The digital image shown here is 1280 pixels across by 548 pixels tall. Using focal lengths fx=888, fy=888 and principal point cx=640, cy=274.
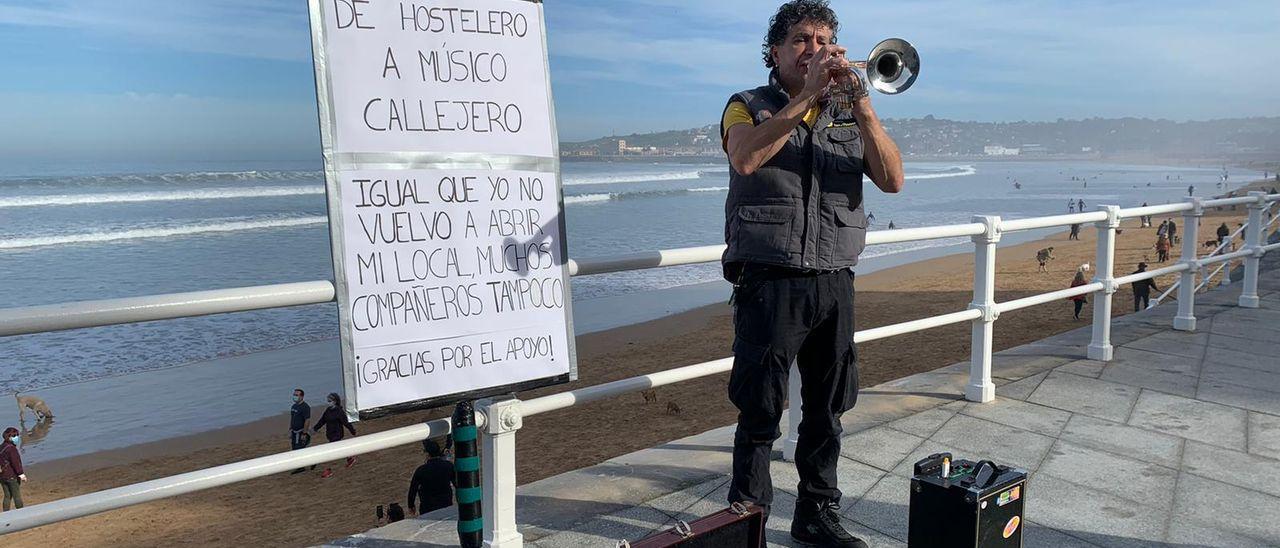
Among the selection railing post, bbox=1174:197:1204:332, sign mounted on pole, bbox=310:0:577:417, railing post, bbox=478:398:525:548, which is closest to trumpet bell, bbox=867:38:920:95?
sign mounted on pole, bbox=310:0:577:417

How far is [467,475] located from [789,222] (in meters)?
1.27

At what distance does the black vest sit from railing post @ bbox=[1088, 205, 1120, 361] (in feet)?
11.2

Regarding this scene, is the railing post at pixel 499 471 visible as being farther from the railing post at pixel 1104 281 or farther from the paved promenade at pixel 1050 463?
the railing post at pixel 1104 281

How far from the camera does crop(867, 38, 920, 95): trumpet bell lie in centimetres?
282

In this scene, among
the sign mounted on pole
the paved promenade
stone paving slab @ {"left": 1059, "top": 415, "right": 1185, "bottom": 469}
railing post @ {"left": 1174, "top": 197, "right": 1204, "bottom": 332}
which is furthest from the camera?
railing post @ {"left": 1174, "top": 197, "right": 1204, "bottom": 332}

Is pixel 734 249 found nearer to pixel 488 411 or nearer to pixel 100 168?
pixel 488 411

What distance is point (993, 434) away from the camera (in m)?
4.38

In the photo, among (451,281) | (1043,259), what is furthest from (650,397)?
(1043,259)

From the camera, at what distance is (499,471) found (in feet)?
9.36

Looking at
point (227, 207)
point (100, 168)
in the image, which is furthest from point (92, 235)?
point (100, 168)

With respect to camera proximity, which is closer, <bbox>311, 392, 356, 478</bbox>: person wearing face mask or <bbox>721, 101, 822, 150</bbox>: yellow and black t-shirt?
→ <bbox>721, 101, 822, 150</bbox>: yellow and black t-shirt

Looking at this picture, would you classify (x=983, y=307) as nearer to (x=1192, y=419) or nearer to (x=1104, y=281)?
(x=1192, y=419)

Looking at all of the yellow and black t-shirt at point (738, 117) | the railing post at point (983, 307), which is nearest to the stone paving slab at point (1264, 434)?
the railing post at point (983, 307)

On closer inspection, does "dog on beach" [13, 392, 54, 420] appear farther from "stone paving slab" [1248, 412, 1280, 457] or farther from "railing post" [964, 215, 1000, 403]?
"stone paving slab" [1248, 412, 1280, 457]
